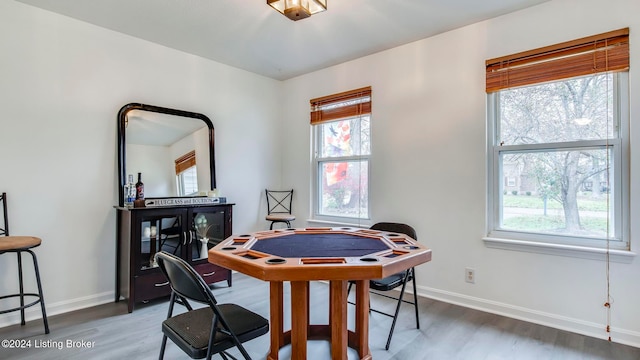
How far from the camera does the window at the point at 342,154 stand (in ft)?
12.3

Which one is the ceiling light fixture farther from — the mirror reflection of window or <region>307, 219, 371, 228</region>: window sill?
<region>307, 219, 371, 228</region>: window sill

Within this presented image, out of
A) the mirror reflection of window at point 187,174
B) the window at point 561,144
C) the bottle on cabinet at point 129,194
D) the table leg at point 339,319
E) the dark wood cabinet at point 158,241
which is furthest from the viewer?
the mirror reflection of window at point 187,174

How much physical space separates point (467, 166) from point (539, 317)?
4.31 feet

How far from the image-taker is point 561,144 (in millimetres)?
2529

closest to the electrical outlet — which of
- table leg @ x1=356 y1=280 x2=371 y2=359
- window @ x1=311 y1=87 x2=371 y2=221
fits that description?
window @ x1=311 y1=87 x2=371 y2=221

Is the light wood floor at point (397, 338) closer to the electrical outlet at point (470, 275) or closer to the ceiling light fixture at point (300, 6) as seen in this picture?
the electrical outlet at point (470, 275)

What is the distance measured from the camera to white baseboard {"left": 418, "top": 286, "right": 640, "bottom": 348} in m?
2.28

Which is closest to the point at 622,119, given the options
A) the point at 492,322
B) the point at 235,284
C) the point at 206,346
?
the point at 492,322

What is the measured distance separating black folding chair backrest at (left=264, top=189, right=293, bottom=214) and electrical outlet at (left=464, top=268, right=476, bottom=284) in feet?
7.65

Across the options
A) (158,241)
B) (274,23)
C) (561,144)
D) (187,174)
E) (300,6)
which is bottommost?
(158,241)

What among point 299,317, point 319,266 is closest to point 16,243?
point 299,317

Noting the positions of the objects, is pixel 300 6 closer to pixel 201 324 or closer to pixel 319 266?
pixel 319 266

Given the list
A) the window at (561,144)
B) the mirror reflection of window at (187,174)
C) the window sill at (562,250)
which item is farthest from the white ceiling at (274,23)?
A: the window sill at (562,250)

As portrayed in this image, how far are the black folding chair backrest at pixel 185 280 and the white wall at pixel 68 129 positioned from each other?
6.09ft
